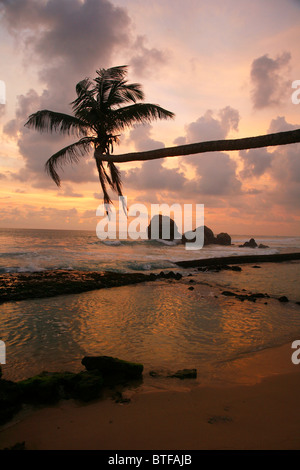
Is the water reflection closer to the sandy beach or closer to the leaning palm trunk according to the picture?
the sandy beach

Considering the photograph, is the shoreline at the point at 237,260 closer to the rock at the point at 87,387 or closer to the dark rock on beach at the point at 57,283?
the dark rock on beach at the point at 57,283

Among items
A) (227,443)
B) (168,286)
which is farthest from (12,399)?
(168,286)

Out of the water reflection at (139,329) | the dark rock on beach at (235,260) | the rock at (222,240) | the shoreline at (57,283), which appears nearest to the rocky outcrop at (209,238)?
the rock at (222,240)

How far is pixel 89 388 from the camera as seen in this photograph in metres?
3.58

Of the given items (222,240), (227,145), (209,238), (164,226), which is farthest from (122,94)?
(222,240)

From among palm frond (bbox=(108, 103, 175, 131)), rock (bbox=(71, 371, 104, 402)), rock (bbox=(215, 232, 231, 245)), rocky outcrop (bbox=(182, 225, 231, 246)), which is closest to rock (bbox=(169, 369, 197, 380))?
rock (bbox=(71, 371, 104, 402))

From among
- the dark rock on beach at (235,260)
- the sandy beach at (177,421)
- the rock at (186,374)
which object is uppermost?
the sandy beach at (177,421)

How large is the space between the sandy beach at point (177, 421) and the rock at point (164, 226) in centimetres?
5686

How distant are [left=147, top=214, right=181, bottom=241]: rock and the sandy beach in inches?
2239

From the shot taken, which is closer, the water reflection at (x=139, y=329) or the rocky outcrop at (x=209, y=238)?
the water reflection at (x=139, y=329)

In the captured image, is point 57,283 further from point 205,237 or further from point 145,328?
point 205,237

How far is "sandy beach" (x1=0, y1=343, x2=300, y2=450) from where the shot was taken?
271 centimetres

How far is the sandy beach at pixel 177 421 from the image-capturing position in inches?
107

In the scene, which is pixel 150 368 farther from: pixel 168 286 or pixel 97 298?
pixel 168 286
